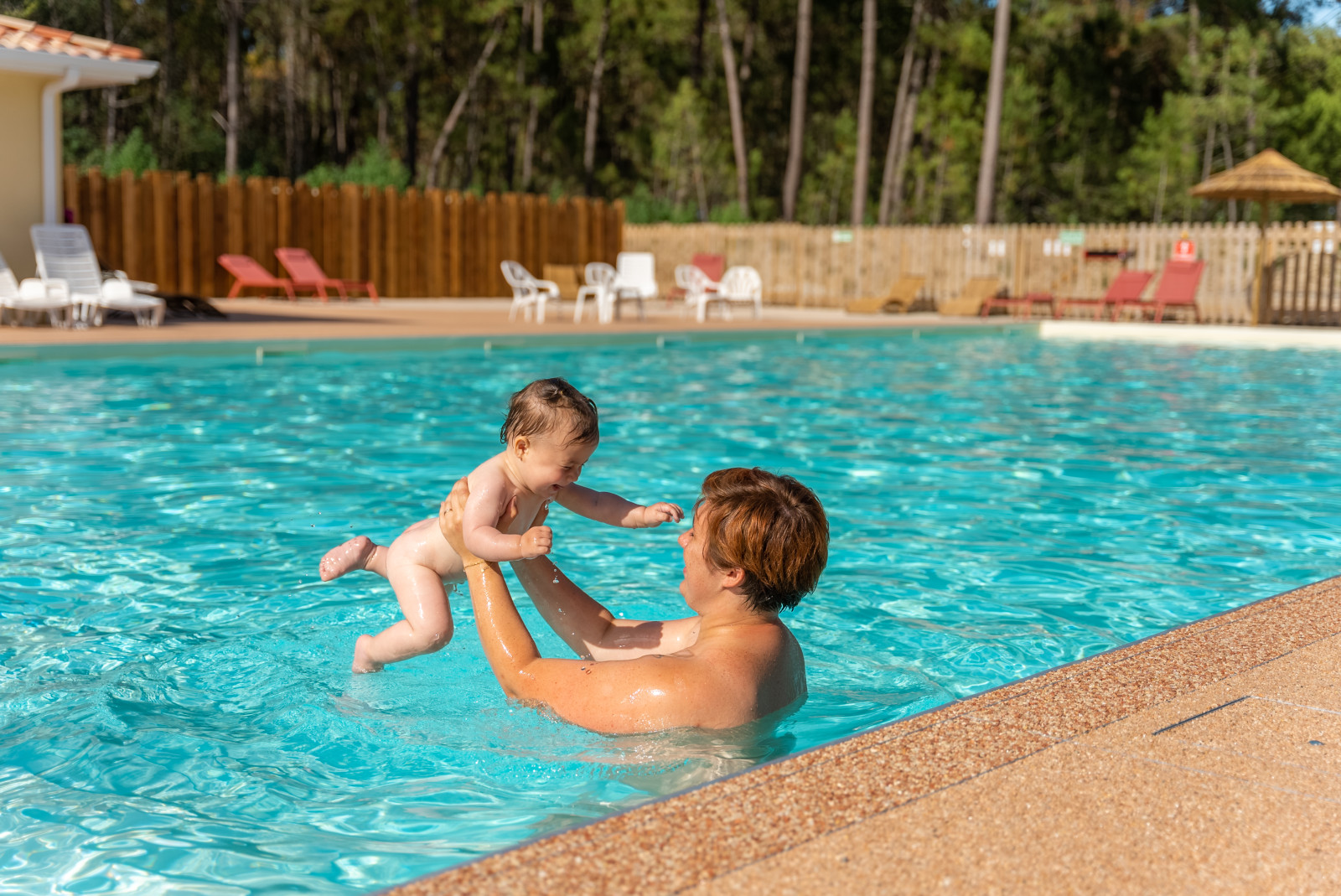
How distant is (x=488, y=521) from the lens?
266cm

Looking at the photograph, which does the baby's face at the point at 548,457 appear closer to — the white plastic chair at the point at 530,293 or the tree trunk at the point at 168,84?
the white plastic chair at the point at 530,293

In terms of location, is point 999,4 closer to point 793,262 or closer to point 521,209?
point 793,262

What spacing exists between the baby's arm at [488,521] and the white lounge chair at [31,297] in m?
10.3

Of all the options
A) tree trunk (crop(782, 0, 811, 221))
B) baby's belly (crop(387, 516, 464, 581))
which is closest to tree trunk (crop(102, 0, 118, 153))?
tree trunk (crop(782, 0, 811, 221))

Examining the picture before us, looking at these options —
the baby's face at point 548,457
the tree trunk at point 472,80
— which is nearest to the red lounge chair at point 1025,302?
the baby's face at point 548,457

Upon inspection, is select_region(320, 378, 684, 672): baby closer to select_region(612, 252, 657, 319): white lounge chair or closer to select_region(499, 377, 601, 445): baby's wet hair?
select_region(499, 377, 601, 445): baby's wet hair

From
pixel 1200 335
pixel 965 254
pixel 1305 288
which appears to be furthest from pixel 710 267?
pixel 1305 288

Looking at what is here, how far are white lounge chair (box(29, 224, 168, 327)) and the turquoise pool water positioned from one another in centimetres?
218

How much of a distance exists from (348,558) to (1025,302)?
1851cm

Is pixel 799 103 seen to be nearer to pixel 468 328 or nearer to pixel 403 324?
pixel 403 324

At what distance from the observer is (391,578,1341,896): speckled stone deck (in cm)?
160

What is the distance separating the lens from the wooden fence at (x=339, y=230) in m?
18.7

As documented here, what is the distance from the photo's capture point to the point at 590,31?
1382 inches

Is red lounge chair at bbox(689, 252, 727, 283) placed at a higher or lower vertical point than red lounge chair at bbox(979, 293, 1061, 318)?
higher
